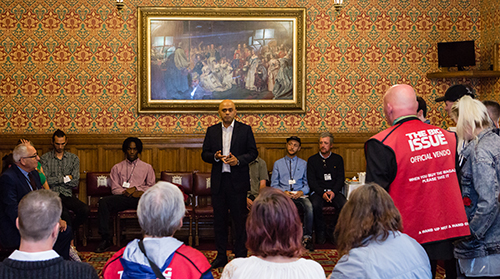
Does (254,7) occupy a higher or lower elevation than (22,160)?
higher

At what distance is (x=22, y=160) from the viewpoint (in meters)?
4.43

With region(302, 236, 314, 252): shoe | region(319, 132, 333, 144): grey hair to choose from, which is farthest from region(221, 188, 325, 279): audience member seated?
region(319, 132, 333, 144): grey hair

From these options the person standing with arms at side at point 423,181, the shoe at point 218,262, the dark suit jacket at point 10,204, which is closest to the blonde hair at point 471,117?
the person standing with arms at side at point 423,181

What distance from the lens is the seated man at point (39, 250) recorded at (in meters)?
1.88

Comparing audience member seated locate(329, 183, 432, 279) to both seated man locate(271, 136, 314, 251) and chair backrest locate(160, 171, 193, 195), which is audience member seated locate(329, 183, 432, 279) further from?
chair backrest locate(160, 171, 193, 195)

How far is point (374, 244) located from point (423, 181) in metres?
0.78

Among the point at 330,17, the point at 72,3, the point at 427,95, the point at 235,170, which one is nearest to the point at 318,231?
the point at 235,170

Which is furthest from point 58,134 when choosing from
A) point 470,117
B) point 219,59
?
point 470,117

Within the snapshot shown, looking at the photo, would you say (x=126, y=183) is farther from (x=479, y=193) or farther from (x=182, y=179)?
(x=479, y=193)

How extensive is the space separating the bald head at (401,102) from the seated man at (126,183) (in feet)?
14.3

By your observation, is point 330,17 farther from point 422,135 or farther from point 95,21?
point 422,135

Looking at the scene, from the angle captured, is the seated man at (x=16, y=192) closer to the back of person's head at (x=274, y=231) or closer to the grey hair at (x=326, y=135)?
the back of person's head at (x=274, y=231)

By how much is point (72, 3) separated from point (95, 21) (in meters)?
0.47

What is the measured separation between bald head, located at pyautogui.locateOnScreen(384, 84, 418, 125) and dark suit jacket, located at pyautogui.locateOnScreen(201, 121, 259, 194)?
2465 mm
